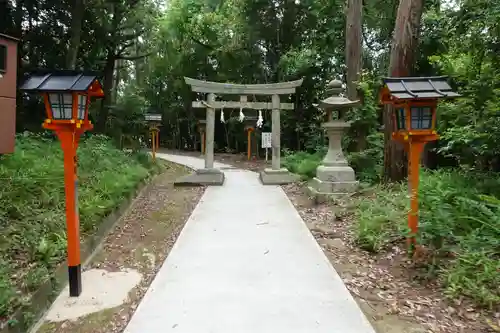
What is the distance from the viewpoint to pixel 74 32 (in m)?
12.0

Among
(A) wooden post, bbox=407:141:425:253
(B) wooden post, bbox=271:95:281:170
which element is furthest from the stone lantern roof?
(A) wooden post, bbox=407:141:425:253

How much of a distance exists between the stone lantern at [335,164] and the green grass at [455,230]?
6.06 feet

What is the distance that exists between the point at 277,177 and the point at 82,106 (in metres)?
8.24

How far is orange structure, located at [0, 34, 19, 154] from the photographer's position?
5711mm

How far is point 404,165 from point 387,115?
1121 millimetres

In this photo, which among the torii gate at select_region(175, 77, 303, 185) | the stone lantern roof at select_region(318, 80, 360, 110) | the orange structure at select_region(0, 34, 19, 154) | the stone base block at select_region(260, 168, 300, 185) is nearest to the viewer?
the orange structure at select_region(0, 34, 19, 154)

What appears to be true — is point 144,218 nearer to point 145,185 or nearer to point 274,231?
point 274,231

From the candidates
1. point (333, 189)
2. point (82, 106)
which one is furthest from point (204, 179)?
point (82, 106)

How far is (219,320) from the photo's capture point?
3215 millimetres

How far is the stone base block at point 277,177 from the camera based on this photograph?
11.5 metres

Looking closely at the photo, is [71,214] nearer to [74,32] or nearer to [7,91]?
[7,91]

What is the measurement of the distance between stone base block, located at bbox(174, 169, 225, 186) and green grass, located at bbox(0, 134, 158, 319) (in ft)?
7.60

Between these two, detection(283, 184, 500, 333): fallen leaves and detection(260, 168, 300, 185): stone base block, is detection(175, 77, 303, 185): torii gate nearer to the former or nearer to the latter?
detection(260, 168, 300, 185): stone base block

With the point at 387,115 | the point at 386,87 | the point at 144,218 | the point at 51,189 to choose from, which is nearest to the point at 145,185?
the point at 144,218
